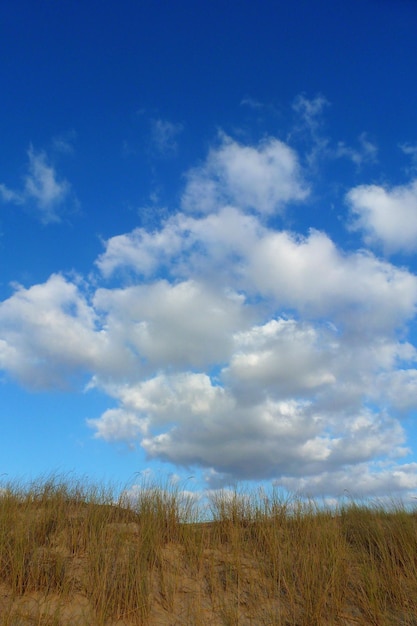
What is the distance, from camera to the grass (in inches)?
315

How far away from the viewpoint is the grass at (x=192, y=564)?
8008 mm

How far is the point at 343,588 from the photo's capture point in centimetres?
879

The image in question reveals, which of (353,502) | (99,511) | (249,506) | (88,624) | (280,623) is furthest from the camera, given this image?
(353,502)

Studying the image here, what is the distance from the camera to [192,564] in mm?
9000

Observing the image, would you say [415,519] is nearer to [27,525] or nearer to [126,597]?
[126,597]

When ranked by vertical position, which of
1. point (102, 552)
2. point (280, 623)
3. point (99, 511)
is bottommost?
point (280, 623)

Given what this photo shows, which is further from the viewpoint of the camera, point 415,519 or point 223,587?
point 415,519

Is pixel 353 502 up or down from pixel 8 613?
up

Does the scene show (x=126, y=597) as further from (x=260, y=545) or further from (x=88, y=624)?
(x=260, y=545)

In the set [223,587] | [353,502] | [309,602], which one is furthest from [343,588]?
[353,502]

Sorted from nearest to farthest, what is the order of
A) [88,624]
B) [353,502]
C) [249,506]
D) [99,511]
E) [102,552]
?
[88,624], [102,552], [99,511], [249,506], [353,502]

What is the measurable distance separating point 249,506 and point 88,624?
159 inches

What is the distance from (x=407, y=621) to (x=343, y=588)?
0.99 meters

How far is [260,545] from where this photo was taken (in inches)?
383
